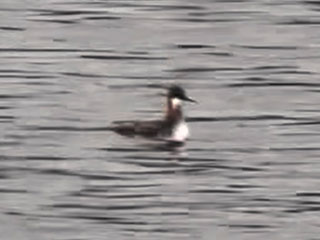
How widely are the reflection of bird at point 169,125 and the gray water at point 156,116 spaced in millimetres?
181

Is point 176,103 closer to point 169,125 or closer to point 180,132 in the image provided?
point 169,125

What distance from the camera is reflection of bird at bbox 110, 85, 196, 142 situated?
2952 cm

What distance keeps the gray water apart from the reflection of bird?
0.18 meters

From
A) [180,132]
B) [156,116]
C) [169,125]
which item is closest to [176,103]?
[156,116]

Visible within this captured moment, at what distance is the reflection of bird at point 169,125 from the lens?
29.5m

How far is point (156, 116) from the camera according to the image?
31062 millimetres

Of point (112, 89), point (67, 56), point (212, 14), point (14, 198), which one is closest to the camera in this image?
point (14, 198)

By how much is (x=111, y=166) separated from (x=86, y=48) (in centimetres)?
754

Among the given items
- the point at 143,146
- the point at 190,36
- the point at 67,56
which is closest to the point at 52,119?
the point at 143,146

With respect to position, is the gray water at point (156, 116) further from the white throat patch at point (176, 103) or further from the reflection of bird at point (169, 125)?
the white throat patch at point (176, 103)

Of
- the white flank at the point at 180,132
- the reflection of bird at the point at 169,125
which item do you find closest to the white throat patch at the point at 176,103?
the reflection of bird at the point at 169,125

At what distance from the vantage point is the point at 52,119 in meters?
29.8

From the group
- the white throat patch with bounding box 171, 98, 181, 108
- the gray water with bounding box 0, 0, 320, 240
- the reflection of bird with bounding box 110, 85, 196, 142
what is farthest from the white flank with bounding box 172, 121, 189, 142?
the white throat patch with bounding box 171, 98, 181, 108

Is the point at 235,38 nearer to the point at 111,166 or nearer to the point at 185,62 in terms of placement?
the point at 185,62
